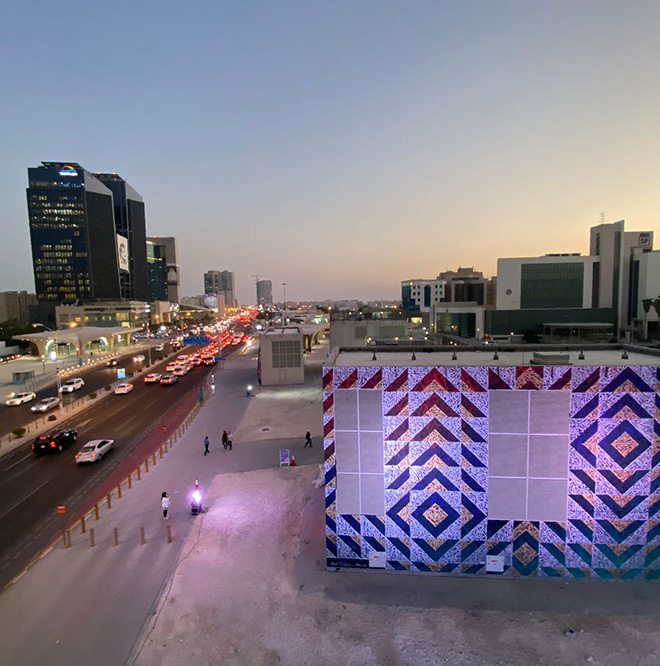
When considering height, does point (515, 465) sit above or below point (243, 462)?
above

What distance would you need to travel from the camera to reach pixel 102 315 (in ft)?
320

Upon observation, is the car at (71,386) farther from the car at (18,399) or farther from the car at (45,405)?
the car at (45,405)

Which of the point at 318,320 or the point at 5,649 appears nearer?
the point at 5,649

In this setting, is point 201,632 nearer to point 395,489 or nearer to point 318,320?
point 395,489

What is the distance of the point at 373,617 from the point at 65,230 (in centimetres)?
16078

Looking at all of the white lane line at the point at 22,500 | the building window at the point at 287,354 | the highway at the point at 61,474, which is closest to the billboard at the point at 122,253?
the highway at the point at 61,474

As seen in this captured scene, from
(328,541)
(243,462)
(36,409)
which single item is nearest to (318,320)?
(36,409)

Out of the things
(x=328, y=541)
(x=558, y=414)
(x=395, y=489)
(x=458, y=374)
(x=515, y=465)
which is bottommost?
(x=328, y=541)

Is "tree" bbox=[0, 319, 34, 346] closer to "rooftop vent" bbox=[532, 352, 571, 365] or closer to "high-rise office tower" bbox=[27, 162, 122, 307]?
"high-rise office tower" bbox=[27, 162, 122, 307]

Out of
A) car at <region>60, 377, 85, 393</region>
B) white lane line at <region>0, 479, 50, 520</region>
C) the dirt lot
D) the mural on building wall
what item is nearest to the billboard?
car at <region>60, 377, 85, 393</region>

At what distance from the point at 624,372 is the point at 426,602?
7464 millimetres

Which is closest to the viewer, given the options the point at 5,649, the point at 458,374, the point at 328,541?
the point at 5,649

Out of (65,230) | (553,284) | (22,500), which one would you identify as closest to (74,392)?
(22,500)

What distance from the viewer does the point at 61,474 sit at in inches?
722
